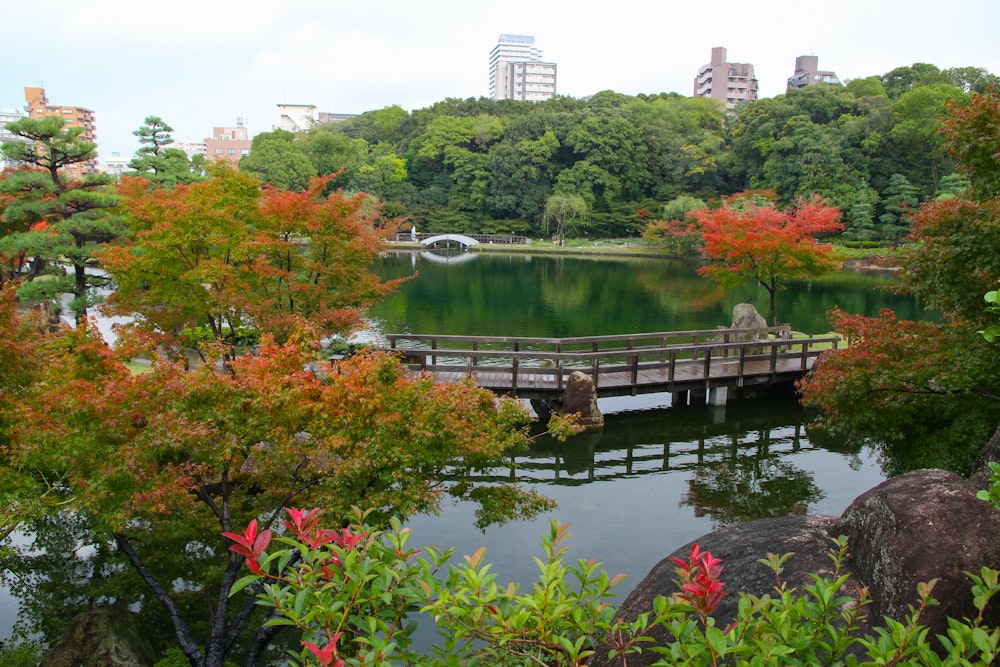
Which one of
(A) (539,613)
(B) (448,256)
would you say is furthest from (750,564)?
(B) (448,256)

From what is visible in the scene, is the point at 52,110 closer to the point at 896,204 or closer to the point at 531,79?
the point at 531,79

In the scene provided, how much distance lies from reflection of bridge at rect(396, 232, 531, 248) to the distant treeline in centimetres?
151

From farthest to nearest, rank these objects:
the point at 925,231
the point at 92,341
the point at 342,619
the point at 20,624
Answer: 1. the point at 925,231
2. the point at 20,624
3. the point at 92,341
4. the point at 342,619

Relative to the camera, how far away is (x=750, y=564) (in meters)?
5.76

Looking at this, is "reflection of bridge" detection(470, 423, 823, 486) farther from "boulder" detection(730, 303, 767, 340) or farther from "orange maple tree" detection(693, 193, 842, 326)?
"orange maple tree" detection(693, 193, 842, 326)

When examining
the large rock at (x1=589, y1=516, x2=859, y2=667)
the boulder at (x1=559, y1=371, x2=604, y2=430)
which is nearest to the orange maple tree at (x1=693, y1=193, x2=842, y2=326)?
the boulder at (x1=559, y1=371, x2=604, y2=430)

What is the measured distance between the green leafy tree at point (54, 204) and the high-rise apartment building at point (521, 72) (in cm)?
13822

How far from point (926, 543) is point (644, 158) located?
67282 millimetres

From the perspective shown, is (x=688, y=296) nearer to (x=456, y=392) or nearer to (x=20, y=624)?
(x=456, y=392)

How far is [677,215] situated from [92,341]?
5280 cm

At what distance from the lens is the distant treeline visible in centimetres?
5278

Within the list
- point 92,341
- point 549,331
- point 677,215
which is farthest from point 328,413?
point 677,215

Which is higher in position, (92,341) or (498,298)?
(92,341)

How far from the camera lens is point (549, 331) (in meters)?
25.5
